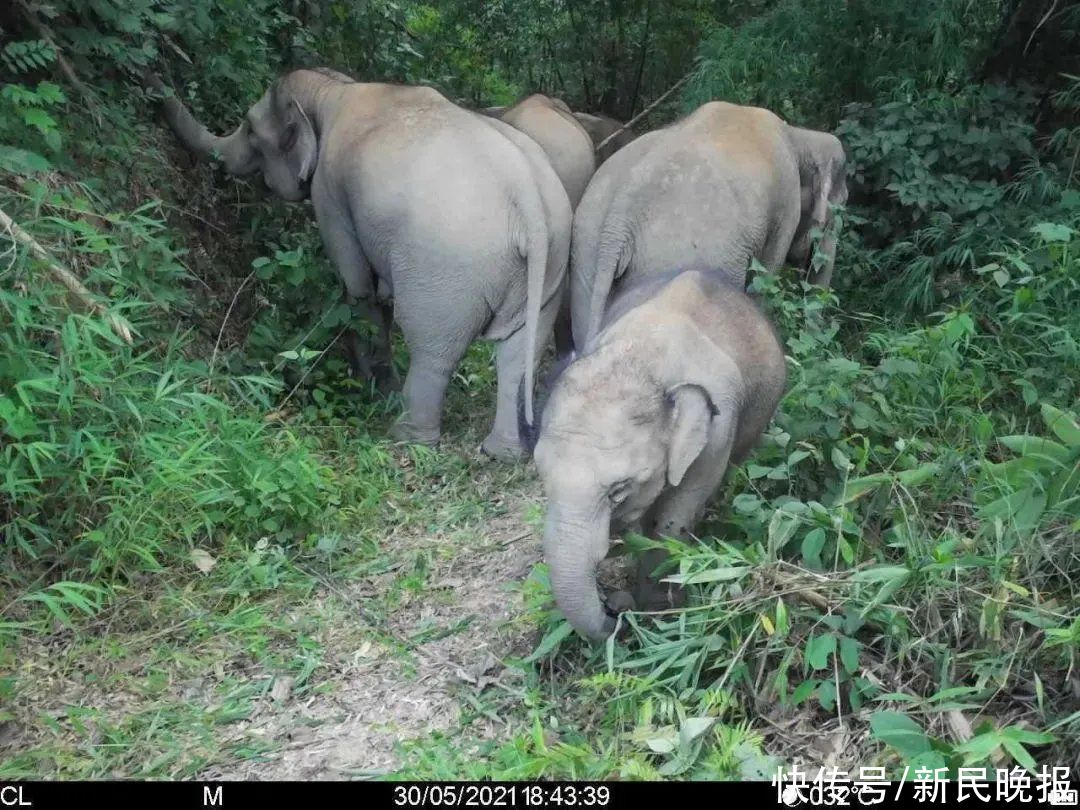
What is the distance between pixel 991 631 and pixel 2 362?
2749mm

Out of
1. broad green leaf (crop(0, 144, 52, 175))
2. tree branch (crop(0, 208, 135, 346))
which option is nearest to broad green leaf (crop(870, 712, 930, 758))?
tree branch (crop(0, 208, 135, 346))

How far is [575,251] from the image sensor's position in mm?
4523

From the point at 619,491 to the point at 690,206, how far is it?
1.75 m

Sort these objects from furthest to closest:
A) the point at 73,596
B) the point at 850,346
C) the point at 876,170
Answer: the point at 876,170
the point at 850,346
the point at 73,596

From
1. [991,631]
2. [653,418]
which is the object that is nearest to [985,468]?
[991,631]

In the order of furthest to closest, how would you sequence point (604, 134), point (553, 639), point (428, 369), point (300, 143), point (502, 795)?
point (604, 134), point (300, 143), point (428, 369), point (553, 639), point (502, 795)

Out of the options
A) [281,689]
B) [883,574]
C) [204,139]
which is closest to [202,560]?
[281,689]

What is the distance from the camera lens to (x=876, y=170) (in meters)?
5.43

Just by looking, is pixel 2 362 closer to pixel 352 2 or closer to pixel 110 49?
pixel 110 49

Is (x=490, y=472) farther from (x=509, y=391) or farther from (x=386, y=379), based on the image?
(x=386, y=379)

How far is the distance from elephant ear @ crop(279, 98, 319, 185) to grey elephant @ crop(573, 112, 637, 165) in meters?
1.61

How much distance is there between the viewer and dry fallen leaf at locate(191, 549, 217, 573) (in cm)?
340

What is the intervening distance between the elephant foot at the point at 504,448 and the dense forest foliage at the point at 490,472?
52 millimetres

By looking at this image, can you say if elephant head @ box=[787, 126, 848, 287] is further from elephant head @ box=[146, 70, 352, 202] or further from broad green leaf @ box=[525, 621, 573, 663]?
broad green leaf @ box=[525, 621, 573, 663]
